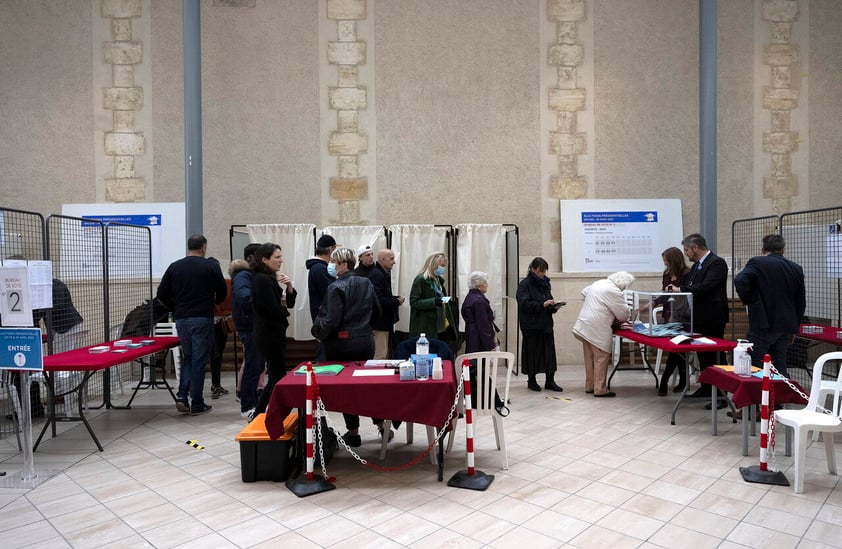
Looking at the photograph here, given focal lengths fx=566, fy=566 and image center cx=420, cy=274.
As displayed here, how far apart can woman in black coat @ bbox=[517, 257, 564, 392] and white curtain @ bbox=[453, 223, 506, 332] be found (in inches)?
34.4

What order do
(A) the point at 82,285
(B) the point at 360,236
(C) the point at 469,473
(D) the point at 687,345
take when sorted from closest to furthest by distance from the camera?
(C) the point at 469,473, (D) the point at 687,345, (B) the point at 360,236, (A) the point at 82,285

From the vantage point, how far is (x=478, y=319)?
18.9 ft

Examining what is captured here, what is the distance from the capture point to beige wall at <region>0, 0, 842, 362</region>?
7.98 metres

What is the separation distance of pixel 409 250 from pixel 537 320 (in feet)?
6.33

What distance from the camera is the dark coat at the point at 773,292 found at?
5.04 m

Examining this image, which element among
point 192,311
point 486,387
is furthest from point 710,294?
point 192,311

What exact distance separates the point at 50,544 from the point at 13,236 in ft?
17.7

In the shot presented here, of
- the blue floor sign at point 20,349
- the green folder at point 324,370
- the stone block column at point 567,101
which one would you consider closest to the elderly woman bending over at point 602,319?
the stone block column at point 567,101

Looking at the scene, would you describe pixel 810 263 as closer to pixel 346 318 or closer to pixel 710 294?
pixel 710 294

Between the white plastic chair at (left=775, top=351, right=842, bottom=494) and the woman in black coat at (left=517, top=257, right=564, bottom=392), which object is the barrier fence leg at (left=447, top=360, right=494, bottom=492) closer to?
the white plastic chair at (left=775, top=351, right=842, bottom=494)

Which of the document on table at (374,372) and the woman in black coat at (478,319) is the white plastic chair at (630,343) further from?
the document on table at (374,372)

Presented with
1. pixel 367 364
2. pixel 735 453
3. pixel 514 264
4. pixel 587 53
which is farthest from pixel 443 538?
pixel 587 53

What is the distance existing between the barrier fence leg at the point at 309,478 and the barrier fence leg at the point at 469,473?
0.83 metres

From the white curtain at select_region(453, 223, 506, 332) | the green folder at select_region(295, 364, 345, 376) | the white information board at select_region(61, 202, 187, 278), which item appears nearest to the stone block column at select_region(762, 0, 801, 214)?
the white curtain at select_region(453, 223, 506, 332)
